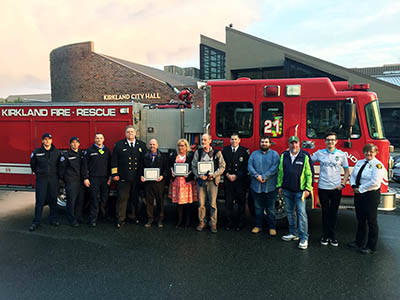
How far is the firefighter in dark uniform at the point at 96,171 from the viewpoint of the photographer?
584 centimetres

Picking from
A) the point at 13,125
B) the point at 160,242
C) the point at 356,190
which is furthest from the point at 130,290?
the point at 13,125

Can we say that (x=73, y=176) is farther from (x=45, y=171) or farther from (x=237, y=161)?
(x=237, y=161)

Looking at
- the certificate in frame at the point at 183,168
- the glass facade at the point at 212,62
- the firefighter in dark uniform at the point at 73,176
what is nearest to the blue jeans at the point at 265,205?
the certificate in frame at the point at 183,168

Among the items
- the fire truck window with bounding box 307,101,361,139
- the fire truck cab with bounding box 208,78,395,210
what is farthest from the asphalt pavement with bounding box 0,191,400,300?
the fire truck window with bounding box 307,101,361,139

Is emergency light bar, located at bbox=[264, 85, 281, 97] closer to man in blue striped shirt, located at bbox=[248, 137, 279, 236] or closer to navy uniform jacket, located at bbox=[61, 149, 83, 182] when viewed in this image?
man in blue striped shirt, located at bbox=[248, 137, 279, 236]

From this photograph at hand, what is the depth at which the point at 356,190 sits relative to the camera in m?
4.70

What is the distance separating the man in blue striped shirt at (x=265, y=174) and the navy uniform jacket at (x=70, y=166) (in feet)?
11.0

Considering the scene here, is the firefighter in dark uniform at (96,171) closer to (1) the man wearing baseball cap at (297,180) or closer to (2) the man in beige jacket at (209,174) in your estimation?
(2) the man in beige jacket at (209,174)

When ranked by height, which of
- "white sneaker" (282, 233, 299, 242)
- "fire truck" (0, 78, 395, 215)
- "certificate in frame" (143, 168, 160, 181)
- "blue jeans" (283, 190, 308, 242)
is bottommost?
"white sneaker" (282, 233, 299, 242)

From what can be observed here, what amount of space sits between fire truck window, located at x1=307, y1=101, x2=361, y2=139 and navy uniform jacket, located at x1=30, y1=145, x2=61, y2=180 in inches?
192

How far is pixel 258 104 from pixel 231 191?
1.73 metres

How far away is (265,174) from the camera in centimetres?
517

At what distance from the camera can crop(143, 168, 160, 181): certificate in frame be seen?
18.5 ft

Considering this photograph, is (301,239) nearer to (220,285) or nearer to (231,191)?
(231,191)
